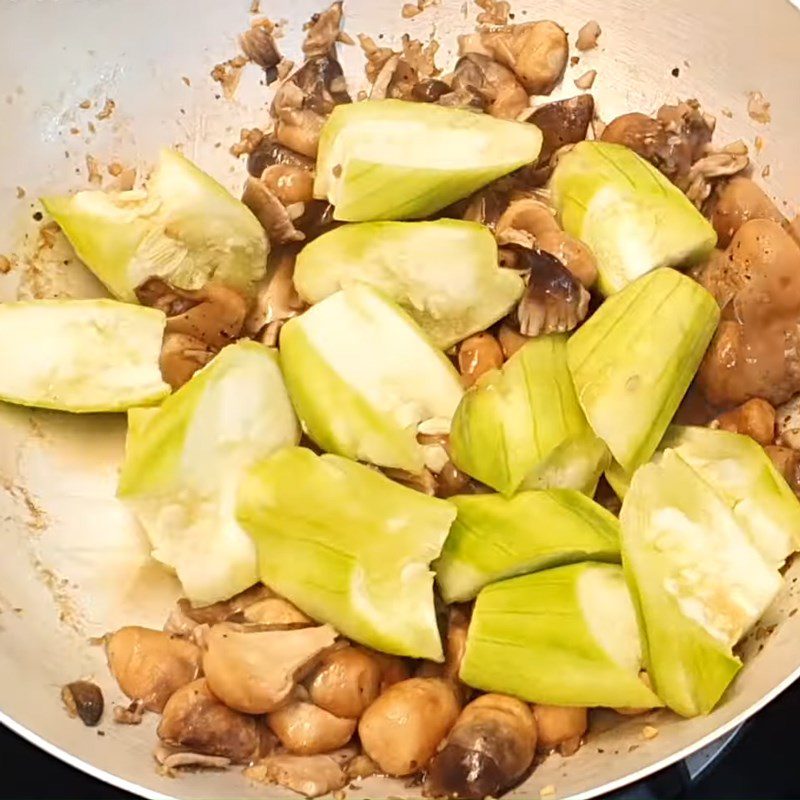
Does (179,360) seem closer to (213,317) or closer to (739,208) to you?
(213,317)

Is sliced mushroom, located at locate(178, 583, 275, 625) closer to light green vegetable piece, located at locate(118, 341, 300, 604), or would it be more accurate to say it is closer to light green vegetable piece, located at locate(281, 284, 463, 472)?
light green vegetable piece, located at locate(118, 341, 300, 604)

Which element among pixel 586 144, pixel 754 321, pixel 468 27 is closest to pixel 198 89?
pixel 468 27

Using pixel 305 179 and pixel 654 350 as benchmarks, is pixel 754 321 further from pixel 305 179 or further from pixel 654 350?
pixel 305 179

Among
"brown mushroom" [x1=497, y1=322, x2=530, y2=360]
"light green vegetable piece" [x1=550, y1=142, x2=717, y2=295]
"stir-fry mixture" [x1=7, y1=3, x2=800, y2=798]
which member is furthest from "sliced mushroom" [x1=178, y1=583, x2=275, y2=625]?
"light green vegetable piece" [x1=550, y1=142, x2=717, y2=295]

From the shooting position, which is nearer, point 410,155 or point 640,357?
point 640,357

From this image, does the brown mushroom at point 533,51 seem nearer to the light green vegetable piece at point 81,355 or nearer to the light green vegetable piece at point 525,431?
the light green vegetable piece at point 525,431

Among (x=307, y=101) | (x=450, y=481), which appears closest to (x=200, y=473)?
(x=450, y=481)

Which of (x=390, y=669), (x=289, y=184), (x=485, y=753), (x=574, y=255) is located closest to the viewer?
(x=485, y=753)
